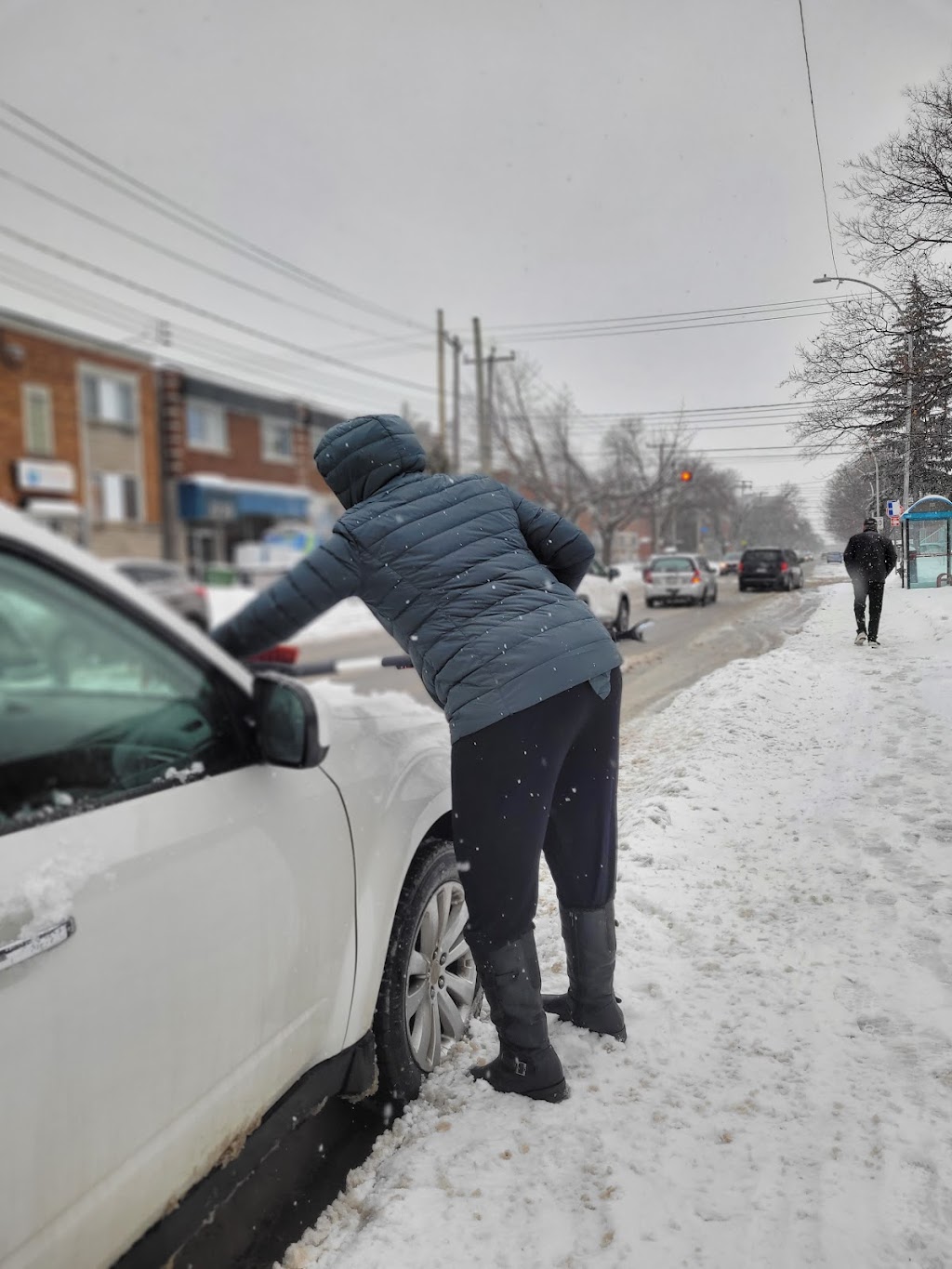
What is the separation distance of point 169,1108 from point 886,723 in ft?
12.3

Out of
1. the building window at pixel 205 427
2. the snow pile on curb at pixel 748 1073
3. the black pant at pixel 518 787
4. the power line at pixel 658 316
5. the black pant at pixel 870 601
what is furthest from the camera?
the black pant at pixel 870 601

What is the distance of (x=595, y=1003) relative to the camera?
2195 millimetres

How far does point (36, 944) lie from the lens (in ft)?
3.29

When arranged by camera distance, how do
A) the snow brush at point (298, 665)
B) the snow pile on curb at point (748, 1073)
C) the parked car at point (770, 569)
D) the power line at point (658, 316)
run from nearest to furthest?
the snow pile on curb at point (748, 1073) → the snow brush at point (298, 665) → the power line at point (658, 316) → the parked car at point (770, 569)

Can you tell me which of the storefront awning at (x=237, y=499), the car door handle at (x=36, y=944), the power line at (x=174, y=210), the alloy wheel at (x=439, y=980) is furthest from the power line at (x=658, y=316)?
the car door handle at (x=36, y=944)

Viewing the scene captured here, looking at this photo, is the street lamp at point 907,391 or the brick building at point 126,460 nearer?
the brick building at point 126,460

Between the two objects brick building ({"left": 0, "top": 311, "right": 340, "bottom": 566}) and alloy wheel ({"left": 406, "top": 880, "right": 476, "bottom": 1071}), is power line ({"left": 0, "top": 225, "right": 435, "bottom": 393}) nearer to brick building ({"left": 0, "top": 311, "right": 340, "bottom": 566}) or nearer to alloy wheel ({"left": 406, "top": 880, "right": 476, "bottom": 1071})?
brick building ({"left": 0, "top": 311, "right": 340, "bottom": 566})

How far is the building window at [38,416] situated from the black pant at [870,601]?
93.2 inches

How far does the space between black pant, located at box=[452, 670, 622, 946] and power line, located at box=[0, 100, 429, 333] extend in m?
1.82

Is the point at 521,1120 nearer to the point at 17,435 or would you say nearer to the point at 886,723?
the point at 17,435

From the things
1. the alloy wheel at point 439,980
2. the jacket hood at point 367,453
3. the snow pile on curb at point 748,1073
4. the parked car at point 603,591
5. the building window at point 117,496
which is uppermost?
the jacket hood at point 367,453

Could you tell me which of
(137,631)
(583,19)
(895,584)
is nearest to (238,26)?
(583,19)

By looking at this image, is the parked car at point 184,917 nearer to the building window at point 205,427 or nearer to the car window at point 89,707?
the car window at point 89,707

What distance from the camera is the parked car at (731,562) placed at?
316 cm
